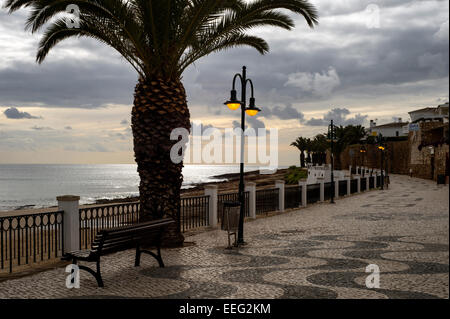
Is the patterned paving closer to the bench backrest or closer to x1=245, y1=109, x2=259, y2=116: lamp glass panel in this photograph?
the bench backrest

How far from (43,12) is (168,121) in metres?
3.79

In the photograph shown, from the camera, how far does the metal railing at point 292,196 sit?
21.0m

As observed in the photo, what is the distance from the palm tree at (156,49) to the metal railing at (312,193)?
13.6 metres

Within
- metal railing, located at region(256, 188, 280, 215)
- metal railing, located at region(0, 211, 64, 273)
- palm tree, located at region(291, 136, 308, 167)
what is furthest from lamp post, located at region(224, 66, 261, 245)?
palm tree, located at region(291, 136, 308, 167)

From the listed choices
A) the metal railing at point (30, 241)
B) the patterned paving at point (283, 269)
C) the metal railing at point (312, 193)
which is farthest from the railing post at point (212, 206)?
the metal railing at point (312, 193)

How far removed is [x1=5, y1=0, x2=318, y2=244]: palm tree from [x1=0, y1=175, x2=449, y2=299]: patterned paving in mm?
1731

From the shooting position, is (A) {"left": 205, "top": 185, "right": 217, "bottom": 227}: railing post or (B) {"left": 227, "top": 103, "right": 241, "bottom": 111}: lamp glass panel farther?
(A) {"left": 205, "top": 185, "right": 217, "bottom": 227}: railing post

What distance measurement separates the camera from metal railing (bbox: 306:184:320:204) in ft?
77.3

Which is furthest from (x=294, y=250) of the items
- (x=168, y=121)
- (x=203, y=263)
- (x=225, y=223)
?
(x=168, y=121)

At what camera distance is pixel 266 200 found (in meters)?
19.0

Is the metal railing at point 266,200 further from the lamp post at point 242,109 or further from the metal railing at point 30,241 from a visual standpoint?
the metal railing at point 30,241

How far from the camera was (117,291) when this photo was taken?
6.77 metres
